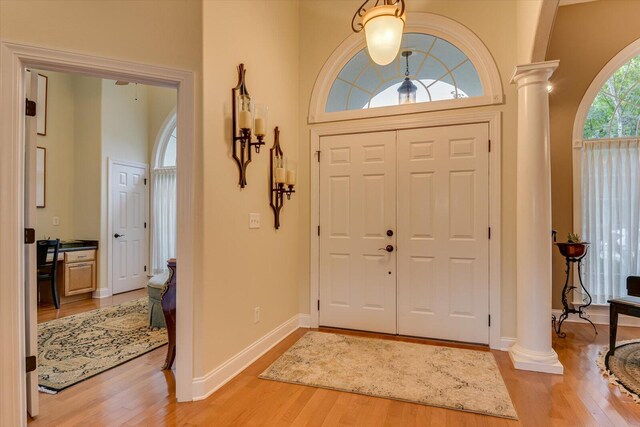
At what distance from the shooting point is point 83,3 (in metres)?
2.10

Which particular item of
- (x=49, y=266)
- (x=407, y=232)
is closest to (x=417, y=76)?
(x=407, y=232)

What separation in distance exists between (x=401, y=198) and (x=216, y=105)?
2040mm

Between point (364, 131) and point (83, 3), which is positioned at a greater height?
point (83, 3)

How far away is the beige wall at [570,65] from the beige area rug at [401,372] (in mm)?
2152

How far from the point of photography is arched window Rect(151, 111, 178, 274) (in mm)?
6126

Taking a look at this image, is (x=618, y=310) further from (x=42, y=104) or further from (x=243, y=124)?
(x=42, y=104)

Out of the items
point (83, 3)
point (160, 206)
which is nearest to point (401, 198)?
point (83, 3)

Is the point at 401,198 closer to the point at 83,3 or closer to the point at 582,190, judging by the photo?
the point at 582,190

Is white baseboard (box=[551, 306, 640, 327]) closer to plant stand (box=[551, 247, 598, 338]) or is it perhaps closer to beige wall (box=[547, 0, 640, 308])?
plant stand (box=[551, 247, 598, 338])

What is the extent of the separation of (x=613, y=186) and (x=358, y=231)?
3138mm

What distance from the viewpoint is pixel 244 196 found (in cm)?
286

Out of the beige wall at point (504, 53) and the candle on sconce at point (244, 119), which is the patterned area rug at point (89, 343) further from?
the beige wall at point (504, 53)

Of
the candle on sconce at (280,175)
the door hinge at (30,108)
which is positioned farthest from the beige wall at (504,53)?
the door hinge at (30,108)

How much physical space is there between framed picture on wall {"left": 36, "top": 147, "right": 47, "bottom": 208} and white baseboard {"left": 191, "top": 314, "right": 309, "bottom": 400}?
14.2 feet
